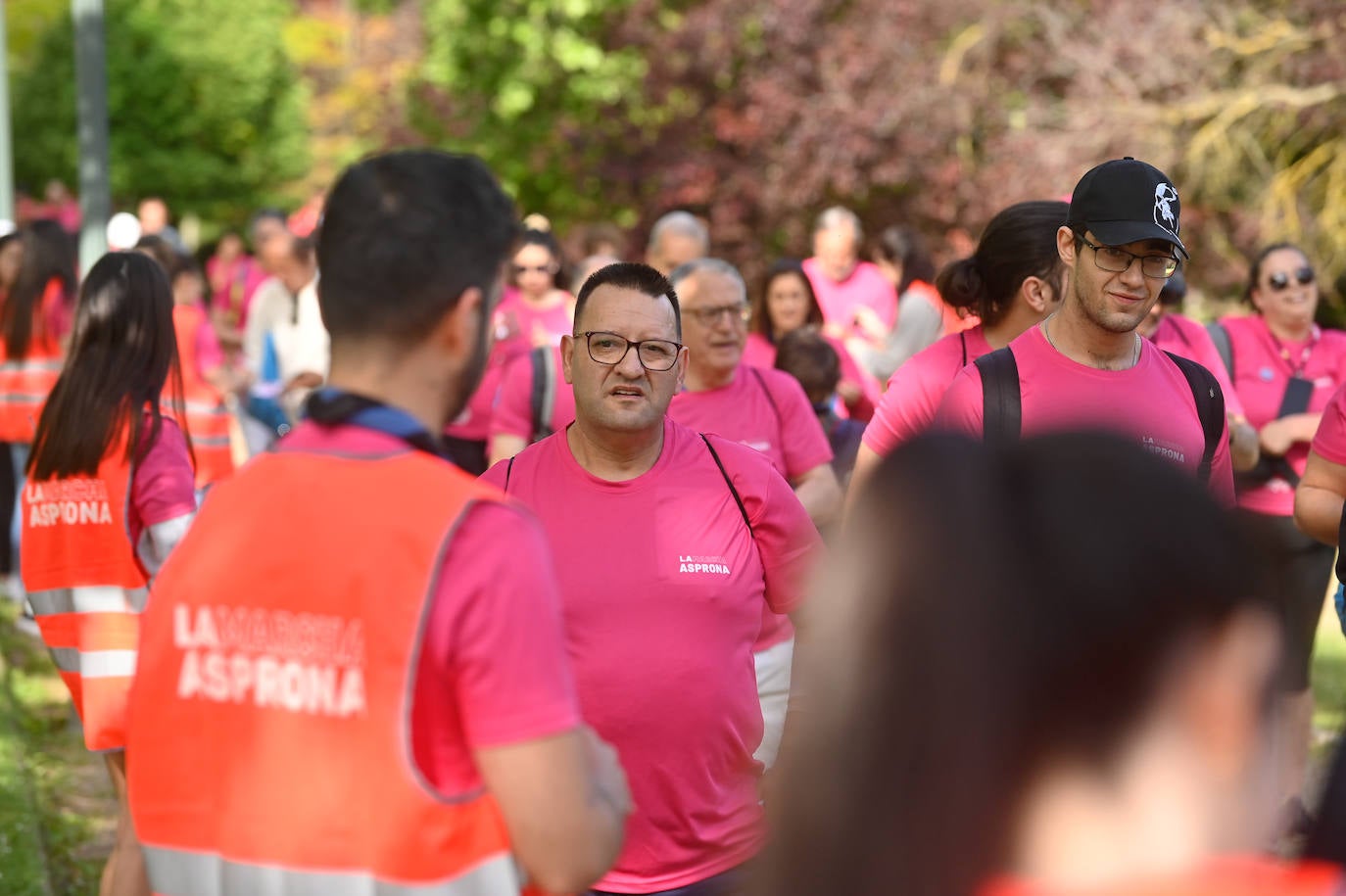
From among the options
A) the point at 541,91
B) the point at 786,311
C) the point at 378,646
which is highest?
the point at 541,91

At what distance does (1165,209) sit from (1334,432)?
3.82ft

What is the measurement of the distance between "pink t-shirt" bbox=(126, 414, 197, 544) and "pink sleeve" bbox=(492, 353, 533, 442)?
200 centimetres

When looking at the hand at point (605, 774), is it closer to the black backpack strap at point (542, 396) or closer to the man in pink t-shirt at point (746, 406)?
the man in pink t-shirt at point (746, 406)

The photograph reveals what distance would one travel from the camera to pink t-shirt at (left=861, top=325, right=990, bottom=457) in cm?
462

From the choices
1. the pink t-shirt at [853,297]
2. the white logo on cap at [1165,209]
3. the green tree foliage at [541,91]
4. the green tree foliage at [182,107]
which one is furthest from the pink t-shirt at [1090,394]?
the green tree foliage at [182,107]

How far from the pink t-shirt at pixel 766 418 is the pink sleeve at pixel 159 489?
1.78 meters

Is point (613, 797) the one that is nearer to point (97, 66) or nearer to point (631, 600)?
point (631, 600)

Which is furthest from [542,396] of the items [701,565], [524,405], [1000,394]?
[1000,394]

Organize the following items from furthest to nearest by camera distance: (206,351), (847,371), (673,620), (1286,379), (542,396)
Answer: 1. (206,351)
2. (847,371)
3. (1286,379)
4. (542,396)
5. (673,620)

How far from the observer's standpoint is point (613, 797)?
2.34m

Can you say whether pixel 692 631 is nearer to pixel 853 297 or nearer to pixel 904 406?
pixel 904 406

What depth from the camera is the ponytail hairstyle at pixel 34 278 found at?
10133 millimetres

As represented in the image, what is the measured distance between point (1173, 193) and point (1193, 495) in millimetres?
2913

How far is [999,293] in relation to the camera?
5.08 metres
